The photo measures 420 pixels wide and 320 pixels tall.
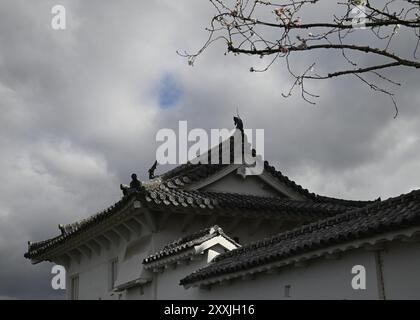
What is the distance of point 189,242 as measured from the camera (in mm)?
14547

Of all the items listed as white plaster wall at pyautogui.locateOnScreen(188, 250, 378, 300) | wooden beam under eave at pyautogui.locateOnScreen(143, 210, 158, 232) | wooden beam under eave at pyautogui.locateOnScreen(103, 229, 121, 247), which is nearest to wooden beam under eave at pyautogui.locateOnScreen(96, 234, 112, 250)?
wooden beam under eave at pyautogui.locateOnScreen(103, 229, 121, 247)

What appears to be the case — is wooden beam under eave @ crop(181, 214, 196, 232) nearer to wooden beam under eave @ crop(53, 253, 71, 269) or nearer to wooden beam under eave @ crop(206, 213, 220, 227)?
wooden beam under eave @ crop(206, 213, 220, 227)

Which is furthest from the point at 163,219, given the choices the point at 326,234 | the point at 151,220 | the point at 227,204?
the point at 326,234

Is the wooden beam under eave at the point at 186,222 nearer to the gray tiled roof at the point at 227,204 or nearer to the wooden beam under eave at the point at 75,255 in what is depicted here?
the gray tiled roof at the point at 227,204

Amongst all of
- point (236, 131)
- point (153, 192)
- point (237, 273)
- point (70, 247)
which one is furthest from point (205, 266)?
point (70, 247)

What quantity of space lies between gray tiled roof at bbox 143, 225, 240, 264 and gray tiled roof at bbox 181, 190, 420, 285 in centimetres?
54

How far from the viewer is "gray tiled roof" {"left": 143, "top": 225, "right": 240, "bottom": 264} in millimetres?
14375

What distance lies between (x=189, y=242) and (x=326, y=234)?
4.24m

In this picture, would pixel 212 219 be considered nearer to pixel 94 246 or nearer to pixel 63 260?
pixel 94 246

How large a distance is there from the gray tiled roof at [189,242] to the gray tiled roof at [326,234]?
543mm
